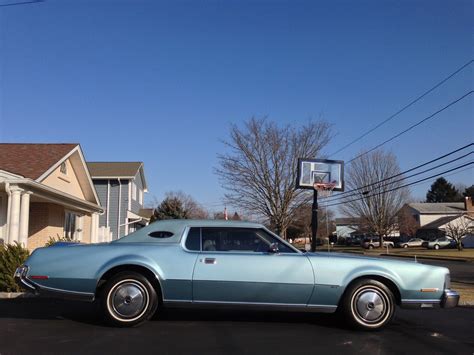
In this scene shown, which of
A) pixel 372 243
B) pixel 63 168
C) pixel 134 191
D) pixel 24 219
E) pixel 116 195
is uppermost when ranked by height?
pixel 134 191

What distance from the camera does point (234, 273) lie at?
256 inches

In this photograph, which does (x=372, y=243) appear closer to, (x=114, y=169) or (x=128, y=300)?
(x=114, y=169)

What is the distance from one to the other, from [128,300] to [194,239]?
119cm

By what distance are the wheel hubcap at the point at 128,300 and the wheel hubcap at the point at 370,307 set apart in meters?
2.84

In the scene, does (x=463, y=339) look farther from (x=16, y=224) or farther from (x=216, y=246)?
(x=16, y=224)

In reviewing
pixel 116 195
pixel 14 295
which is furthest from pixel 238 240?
pixel 116 195

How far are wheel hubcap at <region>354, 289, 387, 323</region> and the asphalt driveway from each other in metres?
0.23

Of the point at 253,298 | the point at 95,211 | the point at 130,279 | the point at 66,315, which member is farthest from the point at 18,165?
the point at 253,298

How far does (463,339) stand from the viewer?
20.2ft

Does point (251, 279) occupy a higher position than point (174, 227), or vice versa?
point (174, 227)

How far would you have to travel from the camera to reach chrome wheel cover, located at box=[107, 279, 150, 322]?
6.50m

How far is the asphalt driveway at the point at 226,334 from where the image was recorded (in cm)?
552

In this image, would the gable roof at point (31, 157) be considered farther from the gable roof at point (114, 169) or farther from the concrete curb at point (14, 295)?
the gable roof at point (114, 169)

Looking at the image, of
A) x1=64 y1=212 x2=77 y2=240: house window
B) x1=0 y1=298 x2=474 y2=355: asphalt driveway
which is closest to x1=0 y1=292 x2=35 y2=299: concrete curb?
x1=0 y1=298 x2=474 y2=355: asphalt driveway
